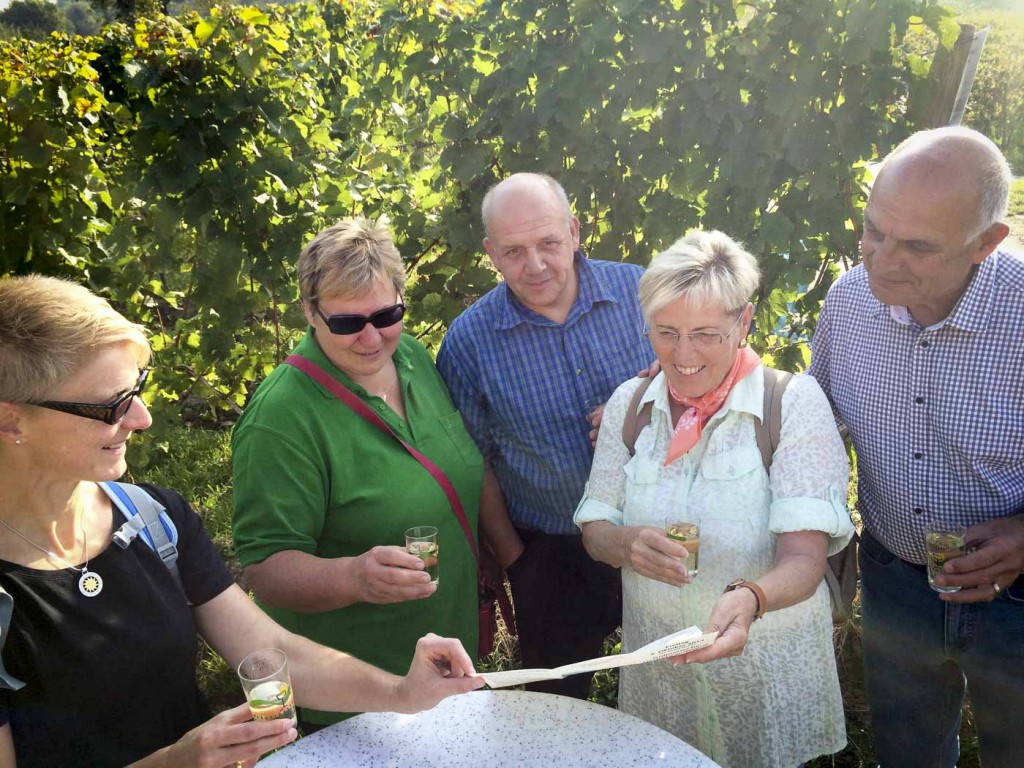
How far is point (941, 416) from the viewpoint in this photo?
2273 millimetres

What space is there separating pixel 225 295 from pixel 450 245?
1.28 metres

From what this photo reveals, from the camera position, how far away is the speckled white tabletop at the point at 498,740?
1.94m

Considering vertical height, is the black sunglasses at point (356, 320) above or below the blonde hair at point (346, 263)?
below

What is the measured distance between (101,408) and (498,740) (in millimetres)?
1212

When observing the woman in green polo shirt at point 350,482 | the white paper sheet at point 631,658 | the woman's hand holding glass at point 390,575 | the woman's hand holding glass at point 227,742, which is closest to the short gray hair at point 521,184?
the woman in green polo shirt at point 350,482

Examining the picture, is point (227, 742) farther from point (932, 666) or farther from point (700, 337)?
point (932, 666)

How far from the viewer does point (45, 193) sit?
4.12 m

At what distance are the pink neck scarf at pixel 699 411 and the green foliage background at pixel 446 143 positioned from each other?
127 centimetres

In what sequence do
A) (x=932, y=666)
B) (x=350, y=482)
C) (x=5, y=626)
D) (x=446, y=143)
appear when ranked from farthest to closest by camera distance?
(x=446, y=143) → (x=932, y=666) → (x=350, y=482) → (x=5, y=626)

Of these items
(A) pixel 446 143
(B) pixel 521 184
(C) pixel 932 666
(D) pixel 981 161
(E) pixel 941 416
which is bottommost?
(C) pixel 932 666

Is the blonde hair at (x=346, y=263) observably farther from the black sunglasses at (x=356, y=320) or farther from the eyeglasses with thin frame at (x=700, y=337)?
the eyeglasses with thin frame at (x=700, y=337)

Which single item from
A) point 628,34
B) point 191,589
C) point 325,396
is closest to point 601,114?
point 628,34

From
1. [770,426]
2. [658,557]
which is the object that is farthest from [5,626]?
[770,426]

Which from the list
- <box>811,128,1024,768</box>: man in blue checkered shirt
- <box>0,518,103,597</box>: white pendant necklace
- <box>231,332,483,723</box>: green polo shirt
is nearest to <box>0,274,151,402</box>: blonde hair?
<box>0,518,103,597</box>: white pendant necklace
